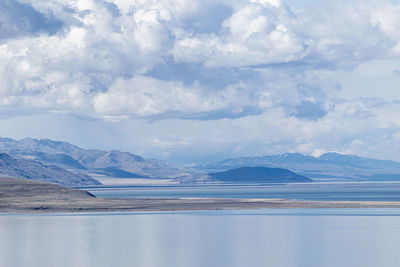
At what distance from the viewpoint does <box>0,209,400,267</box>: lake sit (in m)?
83.4

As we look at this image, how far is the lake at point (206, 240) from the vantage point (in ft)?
274

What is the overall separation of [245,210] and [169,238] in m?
65.7

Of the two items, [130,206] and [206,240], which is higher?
[130,206]

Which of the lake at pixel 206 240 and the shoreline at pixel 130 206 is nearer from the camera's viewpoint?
the lake at pixel 206 240

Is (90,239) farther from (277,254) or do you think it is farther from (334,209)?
(334,209)

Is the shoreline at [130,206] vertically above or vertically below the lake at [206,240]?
above

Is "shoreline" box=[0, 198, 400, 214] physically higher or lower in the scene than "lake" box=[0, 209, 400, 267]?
higher

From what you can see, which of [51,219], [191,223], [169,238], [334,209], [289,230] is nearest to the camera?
[169,238]

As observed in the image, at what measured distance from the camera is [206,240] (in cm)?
10375

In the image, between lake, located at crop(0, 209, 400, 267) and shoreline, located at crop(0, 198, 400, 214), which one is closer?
lake, located at crop(0, 209, 400, 267)

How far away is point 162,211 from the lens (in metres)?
171

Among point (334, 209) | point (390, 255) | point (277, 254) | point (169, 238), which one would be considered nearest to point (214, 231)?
point (169, 238)

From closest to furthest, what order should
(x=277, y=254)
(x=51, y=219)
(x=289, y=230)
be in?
1. (x=277, y=254)
2. (x=289, y=230)
3. (x=51, y=219)

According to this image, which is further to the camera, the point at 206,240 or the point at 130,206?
the point at 130,206
